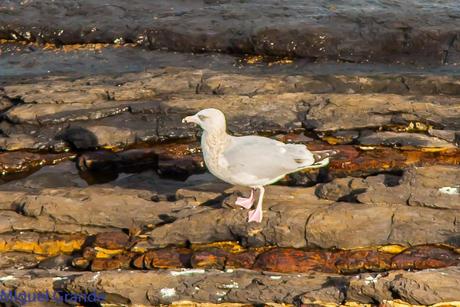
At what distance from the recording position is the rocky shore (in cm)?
947

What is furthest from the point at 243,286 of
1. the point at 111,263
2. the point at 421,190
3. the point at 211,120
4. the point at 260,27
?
the point at 260,27

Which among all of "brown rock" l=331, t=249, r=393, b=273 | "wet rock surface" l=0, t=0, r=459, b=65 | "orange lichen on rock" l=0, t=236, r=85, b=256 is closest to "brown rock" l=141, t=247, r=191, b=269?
"orange lichen on rock" l=0, t=236, r=85, b=256

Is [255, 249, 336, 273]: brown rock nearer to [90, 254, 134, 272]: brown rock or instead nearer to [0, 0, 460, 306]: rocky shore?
[0, 0, 460, 306]: rocky shore

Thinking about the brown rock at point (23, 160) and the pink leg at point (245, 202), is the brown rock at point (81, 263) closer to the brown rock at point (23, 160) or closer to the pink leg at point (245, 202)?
the pink leg at point (245, 202)

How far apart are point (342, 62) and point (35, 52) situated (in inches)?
236

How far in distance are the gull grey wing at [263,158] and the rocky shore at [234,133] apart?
481 mm

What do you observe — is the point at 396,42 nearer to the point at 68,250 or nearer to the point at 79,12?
the point at 79,12

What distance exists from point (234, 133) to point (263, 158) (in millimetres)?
3388

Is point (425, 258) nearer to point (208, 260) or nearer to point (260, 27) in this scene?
point (208, 260)

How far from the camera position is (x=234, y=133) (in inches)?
525

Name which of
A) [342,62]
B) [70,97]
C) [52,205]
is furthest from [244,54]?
[52,205]

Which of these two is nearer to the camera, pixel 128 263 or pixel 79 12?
pixel 128 263

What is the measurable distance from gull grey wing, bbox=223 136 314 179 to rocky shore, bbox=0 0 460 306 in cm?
48

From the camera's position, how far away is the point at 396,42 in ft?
58.1
